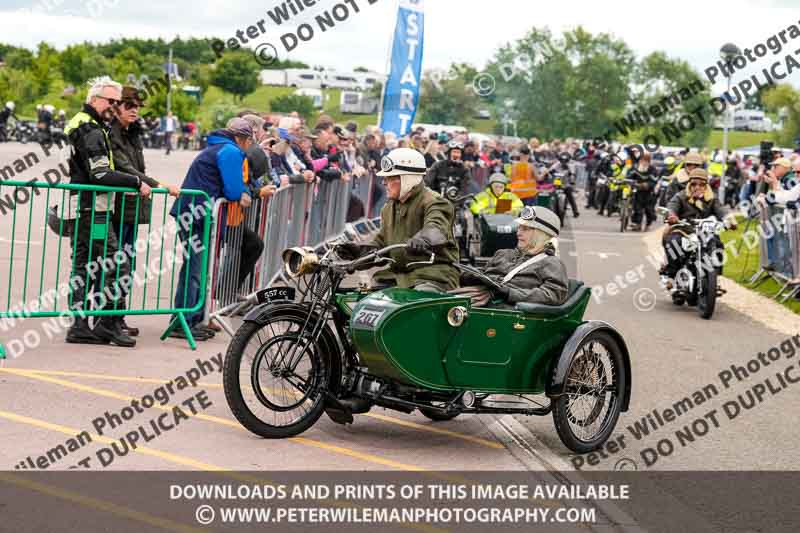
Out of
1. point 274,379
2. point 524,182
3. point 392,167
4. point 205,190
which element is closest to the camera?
point 274,379

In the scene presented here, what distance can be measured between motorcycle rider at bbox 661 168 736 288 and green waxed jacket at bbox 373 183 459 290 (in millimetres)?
8042

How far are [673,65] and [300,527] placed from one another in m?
89.7

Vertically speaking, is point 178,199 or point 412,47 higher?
point 412,47

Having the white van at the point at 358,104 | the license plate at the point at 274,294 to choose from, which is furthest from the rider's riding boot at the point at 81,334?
the white van at the point at 358,104

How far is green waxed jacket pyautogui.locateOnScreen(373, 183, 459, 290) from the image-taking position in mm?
8062

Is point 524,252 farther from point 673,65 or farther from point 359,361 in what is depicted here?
point 673,65

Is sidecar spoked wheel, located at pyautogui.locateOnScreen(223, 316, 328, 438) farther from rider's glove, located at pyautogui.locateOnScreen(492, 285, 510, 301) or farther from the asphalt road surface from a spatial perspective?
rider's glove, located at pyautogui.locateOnScreen(492, 285, 510, 301)

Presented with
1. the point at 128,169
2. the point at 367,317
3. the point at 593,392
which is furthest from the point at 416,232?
the point at 128,169

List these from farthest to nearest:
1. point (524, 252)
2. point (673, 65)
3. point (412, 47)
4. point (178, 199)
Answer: point (673, 65) < point (412, 47) < point (178, 199) < point (524, 252)

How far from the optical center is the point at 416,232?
8.48m

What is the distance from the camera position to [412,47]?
25094 mm

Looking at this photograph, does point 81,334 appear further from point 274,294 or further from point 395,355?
point 395,355

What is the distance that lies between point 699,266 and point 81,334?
27.0 ft

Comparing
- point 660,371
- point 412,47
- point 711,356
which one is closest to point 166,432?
point 660,371
